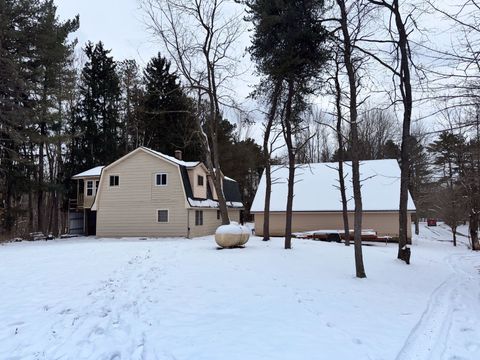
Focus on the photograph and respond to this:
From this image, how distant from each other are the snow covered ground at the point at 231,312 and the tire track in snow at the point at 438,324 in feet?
0.08

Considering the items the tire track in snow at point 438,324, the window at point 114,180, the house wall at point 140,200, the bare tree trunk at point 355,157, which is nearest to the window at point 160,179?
the house wall at point 140,200

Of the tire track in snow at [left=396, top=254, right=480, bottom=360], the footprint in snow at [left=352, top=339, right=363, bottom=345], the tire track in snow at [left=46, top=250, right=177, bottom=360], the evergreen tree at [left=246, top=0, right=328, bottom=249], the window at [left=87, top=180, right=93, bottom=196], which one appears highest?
the evergreen tree at [left=246, top=0, right=328, bottom=249]

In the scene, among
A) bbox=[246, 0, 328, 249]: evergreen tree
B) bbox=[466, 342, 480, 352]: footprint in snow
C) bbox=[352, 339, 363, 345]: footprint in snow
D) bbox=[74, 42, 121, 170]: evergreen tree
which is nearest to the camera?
bbox=[466, 342, 480, 352]: footprint in snow

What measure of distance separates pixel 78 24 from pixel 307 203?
71.5 ft

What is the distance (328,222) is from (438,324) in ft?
71.1

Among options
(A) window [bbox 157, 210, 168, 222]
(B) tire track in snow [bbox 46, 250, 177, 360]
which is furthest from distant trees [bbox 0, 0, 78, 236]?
(B) tire track in snow [bbox 46, 250, 177, 360]

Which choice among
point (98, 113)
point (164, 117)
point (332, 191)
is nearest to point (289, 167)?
point (332, 191)

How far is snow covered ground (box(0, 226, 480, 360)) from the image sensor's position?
16.5 feet

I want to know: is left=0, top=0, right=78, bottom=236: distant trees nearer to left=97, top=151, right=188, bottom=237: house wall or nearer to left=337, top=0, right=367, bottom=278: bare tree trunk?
left=97, top=151, right=188, bottom=237: house wall

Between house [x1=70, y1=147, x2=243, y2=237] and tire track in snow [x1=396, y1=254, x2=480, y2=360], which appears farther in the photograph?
house [x1=70, y1=147, x2=243, y2=237]

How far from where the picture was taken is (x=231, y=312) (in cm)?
662

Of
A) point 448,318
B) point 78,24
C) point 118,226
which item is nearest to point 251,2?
point 448,318

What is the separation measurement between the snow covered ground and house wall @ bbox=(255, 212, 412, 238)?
1525 centimetres

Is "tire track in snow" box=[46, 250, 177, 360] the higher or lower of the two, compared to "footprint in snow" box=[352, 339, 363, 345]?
higher
